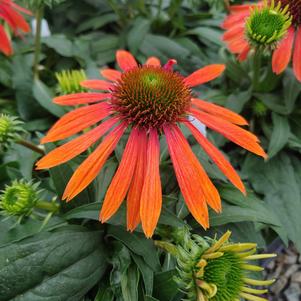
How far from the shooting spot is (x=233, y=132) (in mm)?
845

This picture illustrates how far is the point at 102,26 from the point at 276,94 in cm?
69

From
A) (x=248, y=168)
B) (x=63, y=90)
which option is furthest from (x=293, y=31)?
(x=63, y=90)

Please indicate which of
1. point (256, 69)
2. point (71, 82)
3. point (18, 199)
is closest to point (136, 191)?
point (18, 199)

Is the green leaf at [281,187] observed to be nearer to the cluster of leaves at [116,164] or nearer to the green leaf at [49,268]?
the cluster of leaves at [116,164]

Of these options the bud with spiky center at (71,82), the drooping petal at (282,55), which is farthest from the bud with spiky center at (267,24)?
the bud with spiky center at (71,82)

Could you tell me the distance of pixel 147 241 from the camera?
2.81ft

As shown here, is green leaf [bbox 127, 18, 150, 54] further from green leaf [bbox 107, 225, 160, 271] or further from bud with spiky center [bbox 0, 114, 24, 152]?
green leaf [bbox 107, 225, 160, 271]

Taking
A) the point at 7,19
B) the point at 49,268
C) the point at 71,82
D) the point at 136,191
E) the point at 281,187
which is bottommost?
the point at 281,187

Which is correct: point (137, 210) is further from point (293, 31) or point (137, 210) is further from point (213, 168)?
point (293, 31)

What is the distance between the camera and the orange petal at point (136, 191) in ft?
2.46

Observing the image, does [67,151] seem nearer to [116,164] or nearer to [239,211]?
[116,164]

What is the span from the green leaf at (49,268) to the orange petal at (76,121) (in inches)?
7.0

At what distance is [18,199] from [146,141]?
0.88 ft

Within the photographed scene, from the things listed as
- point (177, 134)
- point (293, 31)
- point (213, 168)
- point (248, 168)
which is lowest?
point (248, 168)
